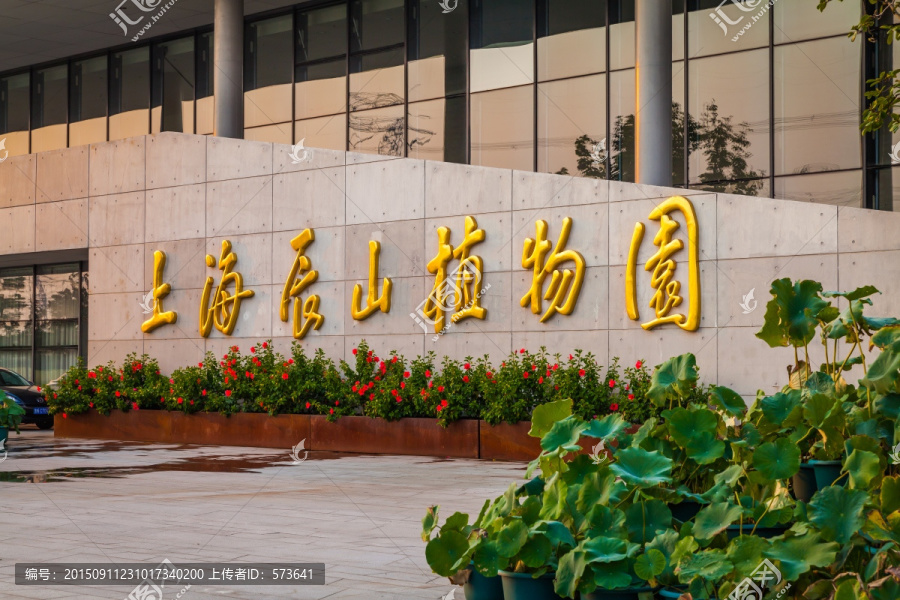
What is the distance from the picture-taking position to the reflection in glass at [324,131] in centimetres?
2367

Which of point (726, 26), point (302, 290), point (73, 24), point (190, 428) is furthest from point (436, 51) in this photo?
point (190, 428)

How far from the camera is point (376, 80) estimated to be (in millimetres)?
23266

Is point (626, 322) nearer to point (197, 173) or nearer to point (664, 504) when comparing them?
point (197, 173)

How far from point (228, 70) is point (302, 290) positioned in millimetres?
5356

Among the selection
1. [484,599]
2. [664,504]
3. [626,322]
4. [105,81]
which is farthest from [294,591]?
[105,81]

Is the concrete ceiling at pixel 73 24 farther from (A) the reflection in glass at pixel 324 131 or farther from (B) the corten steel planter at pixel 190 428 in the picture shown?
(B) the corten steel planter at pixel 190 428

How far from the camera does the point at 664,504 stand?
4.29 meters

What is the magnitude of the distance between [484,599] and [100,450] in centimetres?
1423

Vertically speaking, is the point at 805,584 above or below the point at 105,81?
below

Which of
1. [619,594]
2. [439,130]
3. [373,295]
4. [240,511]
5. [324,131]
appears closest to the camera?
[619,594]

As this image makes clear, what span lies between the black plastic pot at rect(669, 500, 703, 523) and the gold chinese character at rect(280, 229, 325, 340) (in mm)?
13912

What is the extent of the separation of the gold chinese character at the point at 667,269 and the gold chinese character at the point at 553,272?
2.73 feet

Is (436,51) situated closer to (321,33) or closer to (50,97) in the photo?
(321,33)

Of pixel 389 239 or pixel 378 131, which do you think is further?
pixel 378 131
